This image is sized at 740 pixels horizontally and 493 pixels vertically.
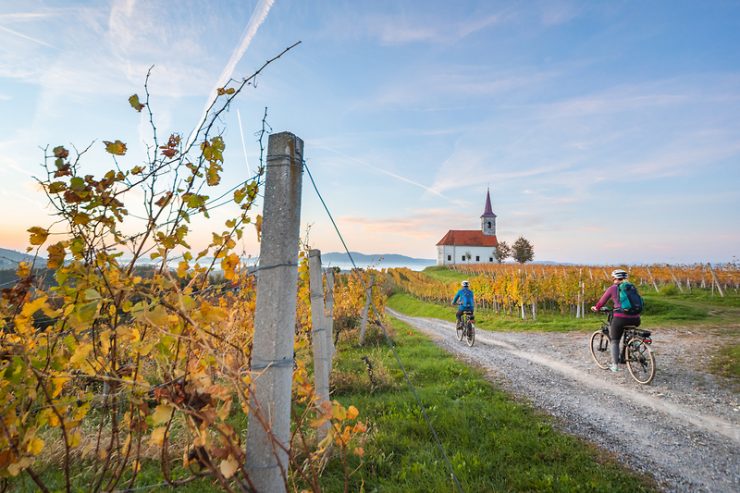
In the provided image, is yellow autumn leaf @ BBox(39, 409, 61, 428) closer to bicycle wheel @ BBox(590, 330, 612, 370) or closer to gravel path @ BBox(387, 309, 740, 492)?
gravel path @ BBox(387, 309, 740, 492)

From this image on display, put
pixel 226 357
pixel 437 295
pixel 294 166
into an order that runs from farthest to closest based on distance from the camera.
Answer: pixel 437 295, pixel 294 166, pixel 226 357

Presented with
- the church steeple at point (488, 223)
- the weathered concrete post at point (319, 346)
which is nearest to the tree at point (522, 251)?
the church steeple at point (488, 223)

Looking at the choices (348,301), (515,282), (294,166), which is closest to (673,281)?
(515,282)

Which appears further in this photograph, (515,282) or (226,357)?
(515,282)

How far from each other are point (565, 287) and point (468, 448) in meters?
18.2

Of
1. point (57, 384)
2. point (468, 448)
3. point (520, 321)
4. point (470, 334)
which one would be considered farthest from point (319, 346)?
point (520, 321)

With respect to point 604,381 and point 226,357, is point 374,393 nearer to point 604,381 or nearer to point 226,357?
point 604,381

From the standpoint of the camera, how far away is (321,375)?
4.23m

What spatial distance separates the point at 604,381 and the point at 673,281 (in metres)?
26.9

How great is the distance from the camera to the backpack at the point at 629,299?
724cm

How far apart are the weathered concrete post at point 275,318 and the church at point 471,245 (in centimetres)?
8362

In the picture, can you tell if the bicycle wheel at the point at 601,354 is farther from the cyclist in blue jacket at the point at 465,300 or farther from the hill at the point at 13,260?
the hill at the point at 13,260

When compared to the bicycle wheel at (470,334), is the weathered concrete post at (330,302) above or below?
above

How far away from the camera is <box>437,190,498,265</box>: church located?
278ft
